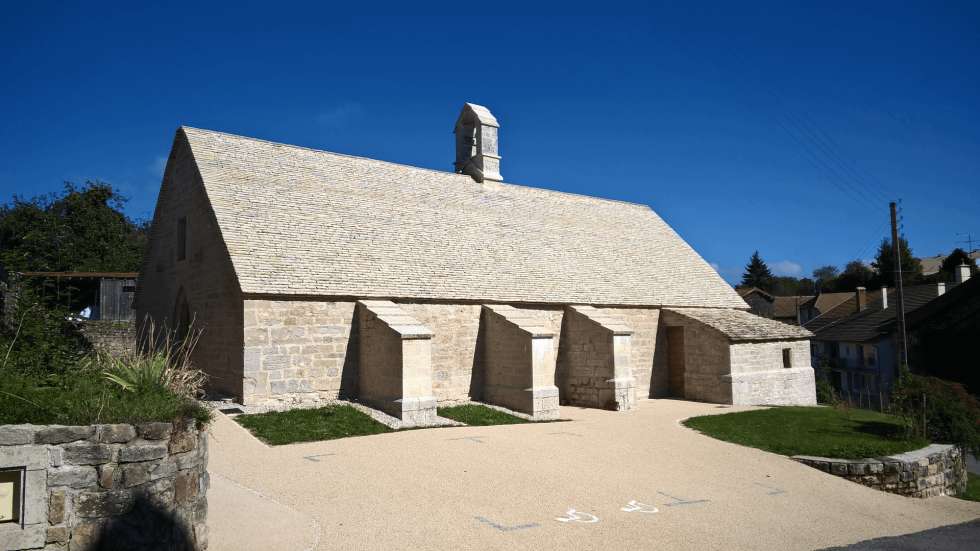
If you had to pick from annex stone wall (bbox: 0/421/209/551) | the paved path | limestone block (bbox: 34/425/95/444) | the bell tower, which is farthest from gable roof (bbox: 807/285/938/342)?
limestone block (bbox: 34/425/95/444)

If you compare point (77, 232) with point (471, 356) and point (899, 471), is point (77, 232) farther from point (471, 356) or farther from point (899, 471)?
point (899, 471)

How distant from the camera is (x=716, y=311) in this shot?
23.7 m

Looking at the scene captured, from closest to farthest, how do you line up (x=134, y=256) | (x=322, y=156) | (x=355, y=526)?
1. (x=355, y=526)
2. (x=322, y=156)
3. (x=134, y=256)

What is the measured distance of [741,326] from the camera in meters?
21.7

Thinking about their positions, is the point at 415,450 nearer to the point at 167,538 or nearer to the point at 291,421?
the point at 291,421

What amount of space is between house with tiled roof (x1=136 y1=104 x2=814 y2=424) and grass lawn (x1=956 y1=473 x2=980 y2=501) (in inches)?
250

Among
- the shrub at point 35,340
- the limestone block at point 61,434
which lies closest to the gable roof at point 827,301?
the shrub at point 35,340

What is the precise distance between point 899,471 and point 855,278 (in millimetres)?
62188

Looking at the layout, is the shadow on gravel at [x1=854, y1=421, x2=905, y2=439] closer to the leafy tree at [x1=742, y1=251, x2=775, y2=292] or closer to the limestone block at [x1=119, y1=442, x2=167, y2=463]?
the limestone block at [x1=119, y1=442, x2=167, y2=463]

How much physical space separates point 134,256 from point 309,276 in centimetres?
3401

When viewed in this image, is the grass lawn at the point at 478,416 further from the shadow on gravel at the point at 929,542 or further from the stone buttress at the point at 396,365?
the shadow on gravel at the point at 929,542

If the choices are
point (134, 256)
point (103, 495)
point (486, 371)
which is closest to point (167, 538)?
point (103, 495)

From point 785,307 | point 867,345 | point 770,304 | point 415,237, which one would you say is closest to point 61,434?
point 415,237

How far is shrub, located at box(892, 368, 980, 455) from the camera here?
1399 centimetres
